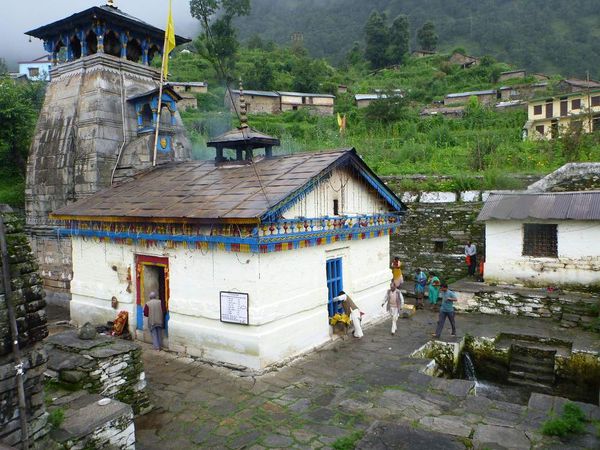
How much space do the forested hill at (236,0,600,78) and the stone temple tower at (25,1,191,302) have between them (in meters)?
72.0

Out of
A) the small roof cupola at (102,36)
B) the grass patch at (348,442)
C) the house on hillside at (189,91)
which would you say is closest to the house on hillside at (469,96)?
the house on hillside at (189,91)

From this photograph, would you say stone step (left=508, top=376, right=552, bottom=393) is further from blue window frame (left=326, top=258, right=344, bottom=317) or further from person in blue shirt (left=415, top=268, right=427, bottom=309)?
blue window frame (left=326, top=258, right=344, bottom=317)

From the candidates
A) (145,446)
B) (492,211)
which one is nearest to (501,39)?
(492,211)

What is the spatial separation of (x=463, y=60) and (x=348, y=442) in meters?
70.7

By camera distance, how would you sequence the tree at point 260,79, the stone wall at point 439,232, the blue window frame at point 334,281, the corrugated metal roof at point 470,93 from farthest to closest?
the tree at point 260,79
the corrugated metal roof at point 470,93
the stone wall at point 439,232
the blue window frame at point 334,281

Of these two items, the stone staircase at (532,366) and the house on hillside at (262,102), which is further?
the house on hillside at (262,102)

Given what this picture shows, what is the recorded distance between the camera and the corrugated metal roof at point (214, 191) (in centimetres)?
902

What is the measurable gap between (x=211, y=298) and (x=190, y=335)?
1032 millimetres

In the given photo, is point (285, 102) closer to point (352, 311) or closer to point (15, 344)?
point (352, 311)

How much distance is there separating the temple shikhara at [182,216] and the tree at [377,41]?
6384 cm

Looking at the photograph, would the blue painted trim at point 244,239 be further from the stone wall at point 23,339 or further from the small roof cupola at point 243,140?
the stone wall at point 23,339

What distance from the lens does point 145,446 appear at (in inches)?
257

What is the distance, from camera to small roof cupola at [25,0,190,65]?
14.7 metres

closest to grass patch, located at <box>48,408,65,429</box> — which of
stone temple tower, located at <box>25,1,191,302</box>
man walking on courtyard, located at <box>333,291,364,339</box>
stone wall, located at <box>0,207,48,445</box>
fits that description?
stone wall, located at <box>0,207,48,445</box>
